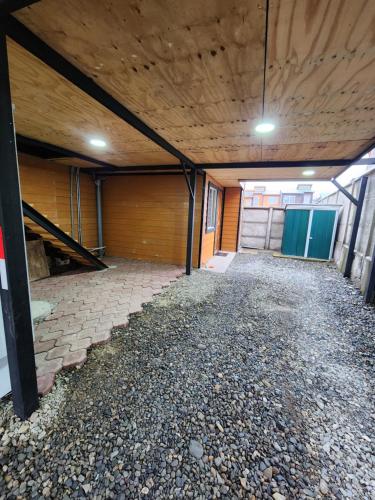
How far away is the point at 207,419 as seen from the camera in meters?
1.45

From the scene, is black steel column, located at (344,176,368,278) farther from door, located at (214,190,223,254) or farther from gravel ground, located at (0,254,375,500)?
door, located at (214,190,223,254)

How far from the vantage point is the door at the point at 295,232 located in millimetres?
7227

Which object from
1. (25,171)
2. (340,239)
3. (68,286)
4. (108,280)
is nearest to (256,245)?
(340,239)

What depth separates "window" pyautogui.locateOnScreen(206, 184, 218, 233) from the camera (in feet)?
18.5

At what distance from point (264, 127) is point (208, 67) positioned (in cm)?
124

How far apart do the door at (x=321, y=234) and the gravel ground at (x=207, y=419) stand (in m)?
4.83

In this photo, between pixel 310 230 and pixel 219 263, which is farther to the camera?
pixel 310 230

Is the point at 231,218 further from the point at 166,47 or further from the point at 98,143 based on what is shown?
the point at 166,47

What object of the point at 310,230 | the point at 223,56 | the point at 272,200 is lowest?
the point at 310,230

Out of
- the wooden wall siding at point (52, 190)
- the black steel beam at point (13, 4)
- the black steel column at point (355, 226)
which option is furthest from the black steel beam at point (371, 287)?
the wooden wall siding at point (52, 190)

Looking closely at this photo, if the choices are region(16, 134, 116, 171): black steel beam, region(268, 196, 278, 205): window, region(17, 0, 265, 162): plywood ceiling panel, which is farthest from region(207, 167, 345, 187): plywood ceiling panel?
region(268, 196, 278, 205): window

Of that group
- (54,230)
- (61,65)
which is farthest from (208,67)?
(54,230)

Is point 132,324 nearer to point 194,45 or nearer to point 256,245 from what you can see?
point 194,45

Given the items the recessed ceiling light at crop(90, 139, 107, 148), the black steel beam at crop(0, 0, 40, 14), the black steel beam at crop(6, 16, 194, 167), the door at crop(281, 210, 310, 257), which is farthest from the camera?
the door at crop(281, 210, 310, 257)
